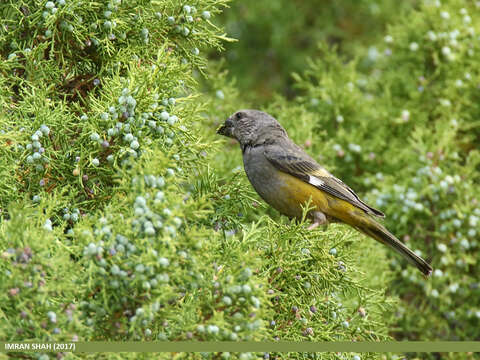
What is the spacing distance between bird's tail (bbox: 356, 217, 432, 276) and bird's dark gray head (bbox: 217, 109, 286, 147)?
86cm

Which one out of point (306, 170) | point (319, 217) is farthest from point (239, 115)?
point (319, 217)

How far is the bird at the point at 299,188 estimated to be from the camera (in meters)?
3.85

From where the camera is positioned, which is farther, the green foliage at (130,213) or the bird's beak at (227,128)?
the bird's beak at (227,128)

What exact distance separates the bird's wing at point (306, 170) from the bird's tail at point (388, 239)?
9 cm

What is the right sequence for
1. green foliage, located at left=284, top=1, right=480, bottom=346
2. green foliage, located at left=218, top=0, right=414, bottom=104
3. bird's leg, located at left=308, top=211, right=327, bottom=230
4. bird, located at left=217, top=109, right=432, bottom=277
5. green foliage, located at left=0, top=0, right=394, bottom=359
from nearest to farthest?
green foliage, located at left=0, top=0, right=394, bottom=359
bird, located at left=217, top=109, right=432, bottom=277
bird's leg, located at left=308, top=211, right=327, bottom=230
green foliage, located at left=284, top=1, right=480, bottom=346
green foliage, located at left=218, top=0, right=414, bottom=104

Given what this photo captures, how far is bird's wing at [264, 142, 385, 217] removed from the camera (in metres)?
3.92

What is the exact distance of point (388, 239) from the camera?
3.89m

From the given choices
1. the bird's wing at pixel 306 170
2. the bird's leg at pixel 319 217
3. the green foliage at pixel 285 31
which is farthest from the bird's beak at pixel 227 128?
the green foliage at pixel 285 31

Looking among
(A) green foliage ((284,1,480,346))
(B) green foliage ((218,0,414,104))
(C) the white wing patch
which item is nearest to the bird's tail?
(C) the white wing patch

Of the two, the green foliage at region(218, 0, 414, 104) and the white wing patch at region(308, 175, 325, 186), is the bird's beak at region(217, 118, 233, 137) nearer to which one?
the white wing patch at region(308, 175, 325, 186)

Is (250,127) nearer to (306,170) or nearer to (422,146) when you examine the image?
(306,170)

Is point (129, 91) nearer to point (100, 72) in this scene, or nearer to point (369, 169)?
point (100, 72)

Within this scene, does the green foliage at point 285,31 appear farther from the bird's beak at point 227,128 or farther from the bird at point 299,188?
the bird at point 299,188

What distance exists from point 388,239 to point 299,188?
0.65 meters
